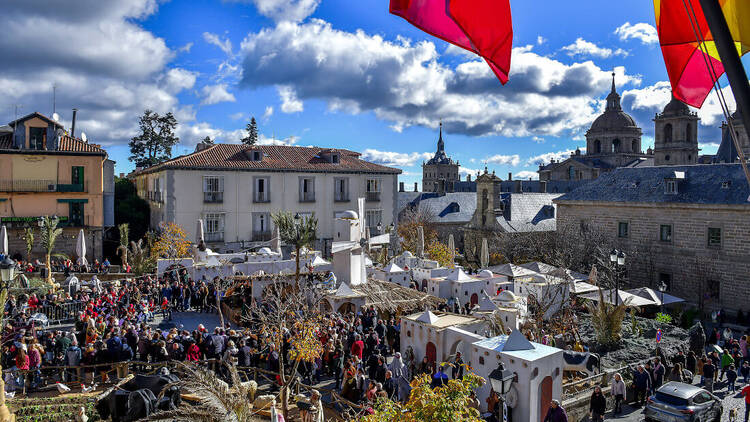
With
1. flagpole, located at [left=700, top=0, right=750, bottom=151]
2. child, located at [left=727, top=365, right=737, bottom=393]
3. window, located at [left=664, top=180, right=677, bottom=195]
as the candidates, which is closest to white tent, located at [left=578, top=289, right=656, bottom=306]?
child, located at [left=727, top=365, right=737, bottom=393]

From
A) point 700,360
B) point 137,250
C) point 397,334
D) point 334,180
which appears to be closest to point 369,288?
point 397,334

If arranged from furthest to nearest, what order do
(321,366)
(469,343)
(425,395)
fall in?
(321,366) < (469,343) < (425,395)

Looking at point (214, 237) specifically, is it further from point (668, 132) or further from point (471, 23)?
point (668, 132)

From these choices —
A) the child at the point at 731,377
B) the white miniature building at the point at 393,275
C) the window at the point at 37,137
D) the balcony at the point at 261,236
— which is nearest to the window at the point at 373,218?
→ the balcony at the point at 261,236

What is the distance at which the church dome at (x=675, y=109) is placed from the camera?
69688mm

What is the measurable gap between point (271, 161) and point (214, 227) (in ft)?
21.0

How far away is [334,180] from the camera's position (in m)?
39.8

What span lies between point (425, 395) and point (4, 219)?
33.4 metres

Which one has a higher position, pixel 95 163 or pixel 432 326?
pixel 95 163

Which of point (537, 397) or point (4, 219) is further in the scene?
point (4, 219)

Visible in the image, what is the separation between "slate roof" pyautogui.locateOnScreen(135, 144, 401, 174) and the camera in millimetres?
35344

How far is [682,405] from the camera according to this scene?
12789mm

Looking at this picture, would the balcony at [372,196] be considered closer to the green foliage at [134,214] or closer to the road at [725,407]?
the green foliage at [134,214]

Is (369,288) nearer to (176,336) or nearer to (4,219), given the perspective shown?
(176,336)
